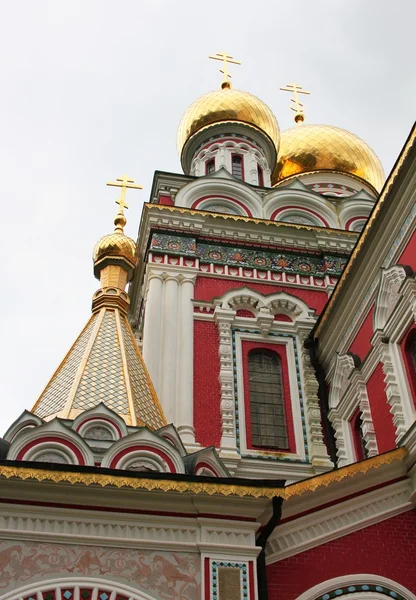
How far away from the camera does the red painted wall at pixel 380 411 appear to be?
8.09 m

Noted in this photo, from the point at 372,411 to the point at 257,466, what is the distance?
144cm

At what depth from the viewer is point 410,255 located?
805 centimetres

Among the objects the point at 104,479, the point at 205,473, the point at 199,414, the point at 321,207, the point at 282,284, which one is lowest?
the point at 104,479

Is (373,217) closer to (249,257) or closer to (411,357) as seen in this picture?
(411,357)

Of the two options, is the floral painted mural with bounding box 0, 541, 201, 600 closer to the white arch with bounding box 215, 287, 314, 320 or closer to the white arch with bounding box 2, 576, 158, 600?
the white arch with bounding box 2, 576, 158, 600

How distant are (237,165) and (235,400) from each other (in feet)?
19.7

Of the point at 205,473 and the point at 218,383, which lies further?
the point at 218,383

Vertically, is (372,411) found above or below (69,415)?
above

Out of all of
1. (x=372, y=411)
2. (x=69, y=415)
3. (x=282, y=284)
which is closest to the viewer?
(x=69, y=415)

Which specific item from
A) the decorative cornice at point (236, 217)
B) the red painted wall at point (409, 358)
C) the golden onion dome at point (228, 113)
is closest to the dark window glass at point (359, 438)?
the red painted wall at point (409, 358)

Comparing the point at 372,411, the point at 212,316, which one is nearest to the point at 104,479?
the point at 372,411

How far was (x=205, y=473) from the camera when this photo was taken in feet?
18.7

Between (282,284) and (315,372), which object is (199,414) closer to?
(315,372)

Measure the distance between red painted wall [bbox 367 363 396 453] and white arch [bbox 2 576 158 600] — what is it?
151 inches
